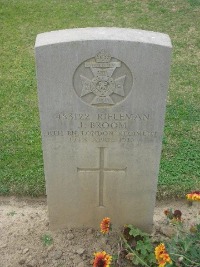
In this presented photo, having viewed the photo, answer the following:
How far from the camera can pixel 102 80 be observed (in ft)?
9.96

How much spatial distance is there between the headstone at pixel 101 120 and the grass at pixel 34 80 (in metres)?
0.73

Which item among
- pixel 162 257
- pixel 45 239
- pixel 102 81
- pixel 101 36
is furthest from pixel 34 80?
pixel 162 257

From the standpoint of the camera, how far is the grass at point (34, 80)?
452cm

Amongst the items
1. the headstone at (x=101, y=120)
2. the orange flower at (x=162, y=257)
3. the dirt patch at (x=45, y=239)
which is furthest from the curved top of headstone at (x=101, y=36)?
the dirt patch at (x=45, y=239)

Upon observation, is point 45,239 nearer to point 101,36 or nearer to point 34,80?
point 101,36

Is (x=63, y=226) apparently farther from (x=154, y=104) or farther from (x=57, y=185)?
(x=154, y=104)

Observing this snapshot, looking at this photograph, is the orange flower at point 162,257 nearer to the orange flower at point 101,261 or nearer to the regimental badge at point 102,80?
the orange flower at point 101,261

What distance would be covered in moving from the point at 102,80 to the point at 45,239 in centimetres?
152

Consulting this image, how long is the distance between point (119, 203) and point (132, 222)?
0.23m

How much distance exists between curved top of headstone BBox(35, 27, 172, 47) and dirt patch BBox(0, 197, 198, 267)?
5.47 feet

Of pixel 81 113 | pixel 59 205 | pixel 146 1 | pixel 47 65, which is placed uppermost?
pixel 146 1

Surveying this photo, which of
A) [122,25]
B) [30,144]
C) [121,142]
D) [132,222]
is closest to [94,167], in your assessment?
[121,142]

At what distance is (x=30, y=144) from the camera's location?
4.93 m

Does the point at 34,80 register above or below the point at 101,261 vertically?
above
